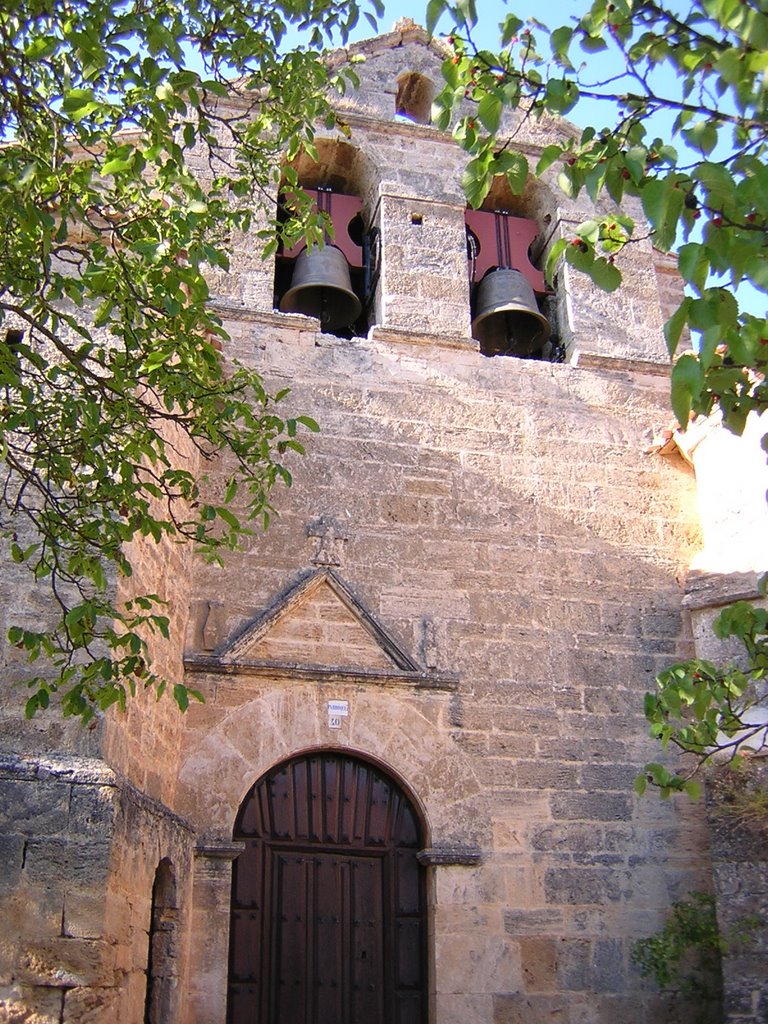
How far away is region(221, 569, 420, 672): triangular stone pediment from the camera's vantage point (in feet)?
20.4

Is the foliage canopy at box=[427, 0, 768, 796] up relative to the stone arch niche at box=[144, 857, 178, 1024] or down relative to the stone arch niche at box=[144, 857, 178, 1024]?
up

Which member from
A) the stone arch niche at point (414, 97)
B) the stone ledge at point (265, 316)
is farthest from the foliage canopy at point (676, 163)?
the stone arch niche at point (414, 97)

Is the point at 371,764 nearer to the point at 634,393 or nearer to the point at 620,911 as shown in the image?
the point at 620,911

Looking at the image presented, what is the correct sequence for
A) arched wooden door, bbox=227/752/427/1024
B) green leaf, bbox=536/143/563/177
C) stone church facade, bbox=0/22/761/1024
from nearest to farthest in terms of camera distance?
green leaf, bbox=536/143/563/177 → stone church facade, bbox=0/22/761/1024 → arched wooden door, bbox=227/752/427/1024

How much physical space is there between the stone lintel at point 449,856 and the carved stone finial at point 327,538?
1.69 meters

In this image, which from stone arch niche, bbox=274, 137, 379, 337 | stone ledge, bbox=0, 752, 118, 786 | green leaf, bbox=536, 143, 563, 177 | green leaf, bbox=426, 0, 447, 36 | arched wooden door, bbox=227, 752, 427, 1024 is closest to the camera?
green leaf, bbox=426, 0, 447, 36

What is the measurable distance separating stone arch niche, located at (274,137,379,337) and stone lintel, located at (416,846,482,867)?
3.58m

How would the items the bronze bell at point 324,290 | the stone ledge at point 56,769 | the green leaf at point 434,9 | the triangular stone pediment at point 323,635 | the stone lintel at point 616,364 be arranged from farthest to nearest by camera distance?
1. the stone lintel at point 616,364
2. the bronze bell at point 324,290
3. the triangular stone pediment at point 323,635
4. the stone ledge at point 56,769
5. the green leaf at point 434,9

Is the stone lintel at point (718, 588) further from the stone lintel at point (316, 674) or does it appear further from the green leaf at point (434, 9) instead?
the green leaf at point (434, 9)

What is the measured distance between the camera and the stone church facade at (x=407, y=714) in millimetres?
5309

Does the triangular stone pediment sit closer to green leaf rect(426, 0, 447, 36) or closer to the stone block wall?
the stone block wall

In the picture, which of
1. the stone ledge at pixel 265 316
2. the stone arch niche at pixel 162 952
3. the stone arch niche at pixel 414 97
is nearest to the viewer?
the stone arch niche at pixel 162 952

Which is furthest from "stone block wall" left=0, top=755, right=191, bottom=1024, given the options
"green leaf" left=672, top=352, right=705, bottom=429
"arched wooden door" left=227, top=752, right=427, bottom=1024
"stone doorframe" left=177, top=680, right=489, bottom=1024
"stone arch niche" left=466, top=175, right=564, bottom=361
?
"stone arch niche" left=466, top=175, right=564, bottom=361

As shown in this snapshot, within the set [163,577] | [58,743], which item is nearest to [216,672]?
[163,577]
